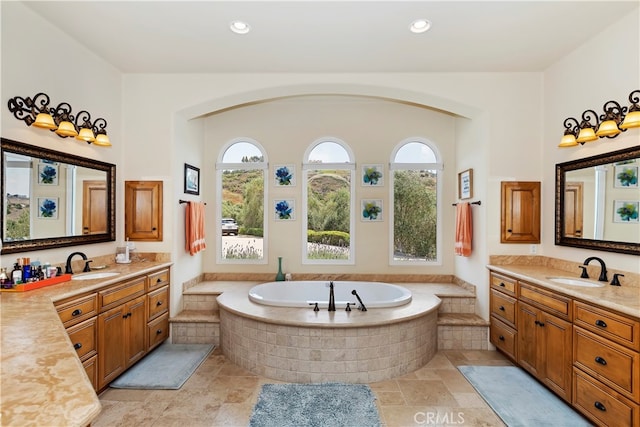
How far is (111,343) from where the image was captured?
9.16ft

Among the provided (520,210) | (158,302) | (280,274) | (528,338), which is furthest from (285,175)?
(528,338)

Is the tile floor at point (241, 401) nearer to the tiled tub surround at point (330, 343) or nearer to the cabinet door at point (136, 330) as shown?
the tiled tub surround at point (330, 343)

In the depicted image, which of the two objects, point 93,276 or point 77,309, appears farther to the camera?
point 93,276

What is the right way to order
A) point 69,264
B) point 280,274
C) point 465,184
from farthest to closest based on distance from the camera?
1. point 280,274
2. point 465,184
3. point 69,264

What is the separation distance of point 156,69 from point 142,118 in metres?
0.58

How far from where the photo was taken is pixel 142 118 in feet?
12.6

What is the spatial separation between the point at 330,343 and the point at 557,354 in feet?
6.03

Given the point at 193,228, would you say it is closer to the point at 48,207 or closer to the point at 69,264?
the point at 69,264

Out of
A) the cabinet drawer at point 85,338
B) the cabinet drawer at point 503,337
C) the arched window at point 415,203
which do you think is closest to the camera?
the cabinet drawer at point 85,338

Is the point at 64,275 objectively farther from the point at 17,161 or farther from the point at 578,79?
the point at 578,79

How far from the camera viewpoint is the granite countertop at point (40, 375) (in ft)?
2.79

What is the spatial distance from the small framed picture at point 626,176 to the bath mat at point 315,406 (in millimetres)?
2687

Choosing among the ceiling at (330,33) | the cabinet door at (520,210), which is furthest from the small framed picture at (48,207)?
the cabinet door at (520,210)

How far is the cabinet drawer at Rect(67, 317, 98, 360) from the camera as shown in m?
2.40
